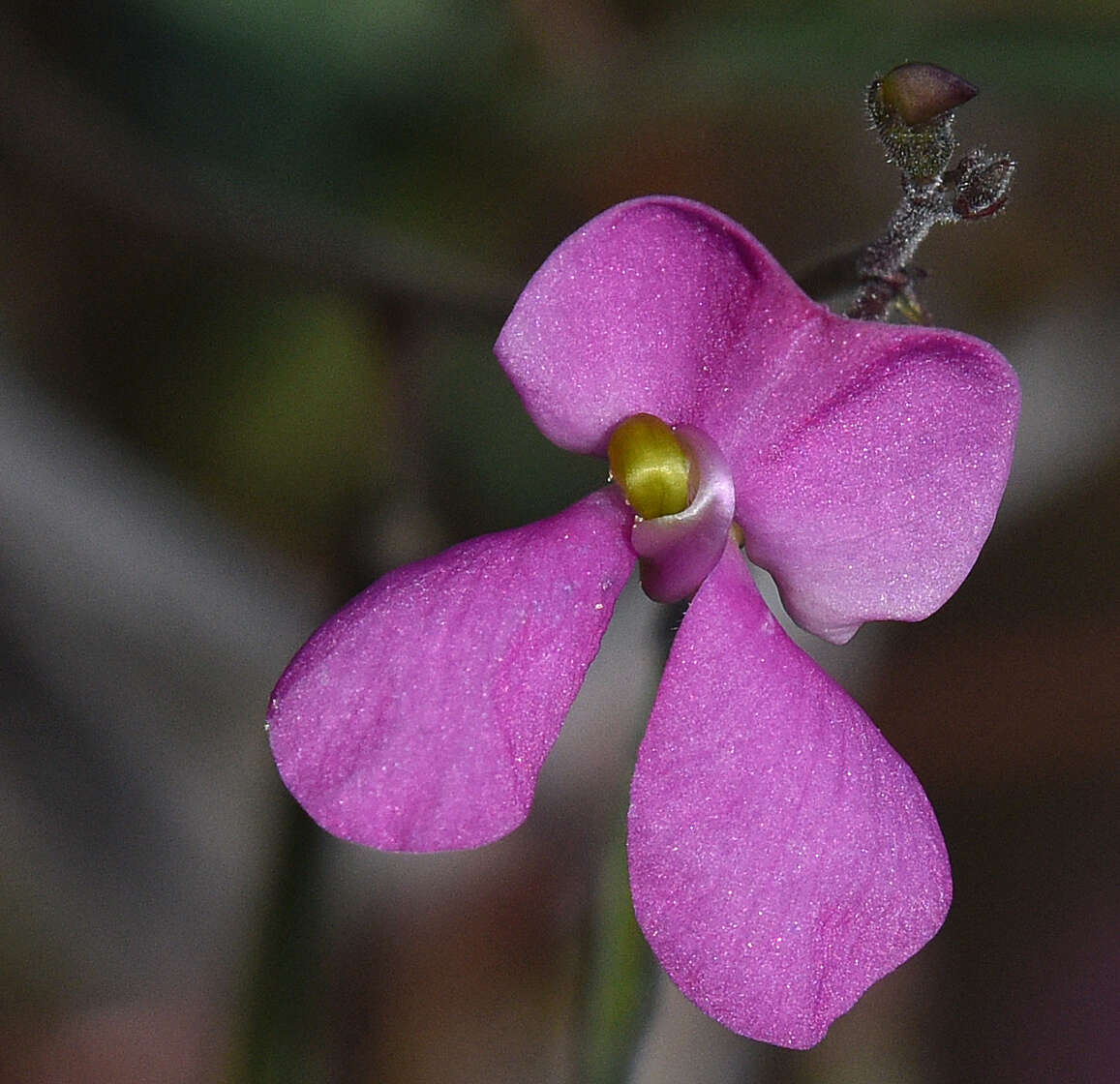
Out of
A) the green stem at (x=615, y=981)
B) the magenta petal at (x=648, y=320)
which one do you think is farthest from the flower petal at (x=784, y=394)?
the green stem at (x=615, y=981)


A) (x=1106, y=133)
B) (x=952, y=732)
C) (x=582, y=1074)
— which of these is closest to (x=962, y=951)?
(x=952, y=732)

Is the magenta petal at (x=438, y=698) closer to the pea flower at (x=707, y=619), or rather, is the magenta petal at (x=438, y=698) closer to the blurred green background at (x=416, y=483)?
the pea flower at (x=707, y=619)

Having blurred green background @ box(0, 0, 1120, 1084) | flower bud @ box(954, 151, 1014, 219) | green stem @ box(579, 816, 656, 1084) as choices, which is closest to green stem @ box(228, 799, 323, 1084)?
blurred green background @ box(0, 0, 1120, 1084)

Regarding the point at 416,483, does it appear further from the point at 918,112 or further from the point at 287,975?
the point at 918,112

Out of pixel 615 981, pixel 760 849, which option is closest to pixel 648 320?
pixel 760 849

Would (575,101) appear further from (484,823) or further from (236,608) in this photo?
(484,823)

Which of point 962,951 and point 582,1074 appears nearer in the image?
point 582,1074
